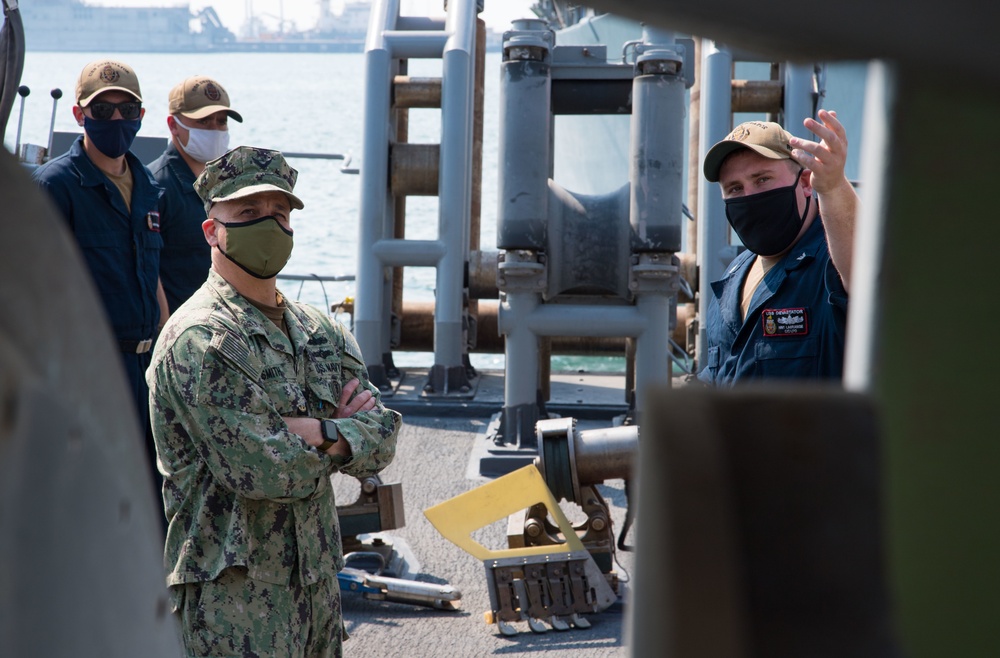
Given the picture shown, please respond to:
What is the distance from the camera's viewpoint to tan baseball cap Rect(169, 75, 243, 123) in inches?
192

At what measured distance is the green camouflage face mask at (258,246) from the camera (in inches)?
107

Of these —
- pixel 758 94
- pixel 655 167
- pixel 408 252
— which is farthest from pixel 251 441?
pixel 758 94

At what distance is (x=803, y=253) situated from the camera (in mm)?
3027

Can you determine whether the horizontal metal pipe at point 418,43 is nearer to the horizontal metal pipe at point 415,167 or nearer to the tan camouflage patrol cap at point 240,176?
the horizontal metal pipe at point 415,167

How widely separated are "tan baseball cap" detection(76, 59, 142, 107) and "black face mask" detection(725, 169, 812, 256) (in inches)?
101

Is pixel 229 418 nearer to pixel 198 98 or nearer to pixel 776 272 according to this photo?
pixel 776 272

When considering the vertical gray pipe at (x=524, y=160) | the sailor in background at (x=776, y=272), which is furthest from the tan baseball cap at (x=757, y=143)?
the vertical gray pipe at (x=524, y=160)

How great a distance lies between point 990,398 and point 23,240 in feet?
2.11

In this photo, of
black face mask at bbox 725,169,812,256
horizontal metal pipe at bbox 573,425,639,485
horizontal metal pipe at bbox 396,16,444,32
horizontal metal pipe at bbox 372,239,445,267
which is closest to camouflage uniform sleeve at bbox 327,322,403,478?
black face mask at bbox 725,169,812,256

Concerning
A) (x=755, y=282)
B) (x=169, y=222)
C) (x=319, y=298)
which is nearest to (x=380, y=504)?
(x=169, y=222)

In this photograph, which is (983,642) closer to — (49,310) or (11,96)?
(49,310)

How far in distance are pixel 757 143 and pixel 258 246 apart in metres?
1.43

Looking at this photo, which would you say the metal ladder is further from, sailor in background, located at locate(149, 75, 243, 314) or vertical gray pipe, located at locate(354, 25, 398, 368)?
sailor in background, located at locate(149, 75, 243, 314)

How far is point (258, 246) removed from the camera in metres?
2.73
